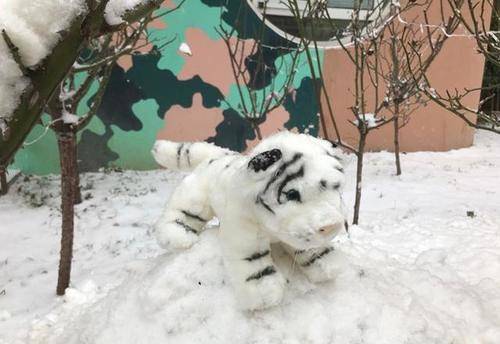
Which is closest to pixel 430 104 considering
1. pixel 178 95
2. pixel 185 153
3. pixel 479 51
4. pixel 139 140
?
pixel 178 95

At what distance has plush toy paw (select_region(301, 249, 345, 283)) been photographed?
2.18 meters

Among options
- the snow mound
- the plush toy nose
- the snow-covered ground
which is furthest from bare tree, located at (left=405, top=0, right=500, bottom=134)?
the plush toy nose

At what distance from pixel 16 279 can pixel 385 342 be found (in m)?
3.55

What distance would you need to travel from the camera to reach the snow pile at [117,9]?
1.42m

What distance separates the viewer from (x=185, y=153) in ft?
8.32

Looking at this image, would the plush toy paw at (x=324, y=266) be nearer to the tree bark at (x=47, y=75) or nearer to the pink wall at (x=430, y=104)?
the tree bark at (x=47, y=75)

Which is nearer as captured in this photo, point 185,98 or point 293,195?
point 293,195

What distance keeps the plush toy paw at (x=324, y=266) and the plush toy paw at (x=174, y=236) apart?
531mm

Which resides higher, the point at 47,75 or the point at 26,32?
the point at 26,32

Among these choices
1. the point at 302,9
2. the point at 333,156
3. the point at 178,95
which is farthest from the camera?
the point at 302,9

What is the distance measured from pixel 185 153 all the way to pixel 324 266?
0.88 metres

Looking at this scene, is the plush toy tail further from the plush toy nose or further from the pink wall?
the pink wall

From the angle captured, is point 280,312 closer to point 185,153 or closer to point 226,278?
point 226,278

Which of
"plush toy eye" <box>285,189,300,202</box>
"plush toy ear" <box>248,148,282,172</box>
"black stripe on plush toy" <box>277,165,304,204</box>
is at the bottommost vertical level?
"plush toy eye" <box>285,189,300,202</box>
